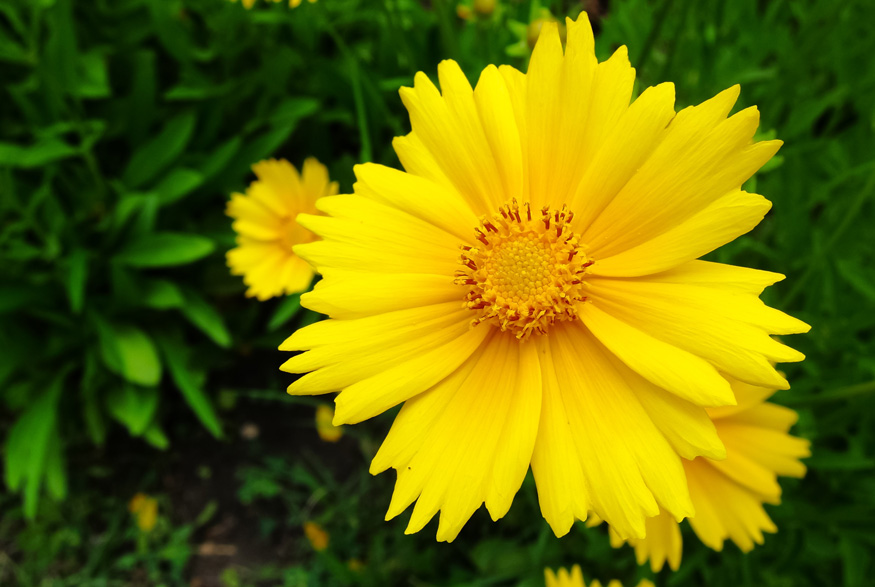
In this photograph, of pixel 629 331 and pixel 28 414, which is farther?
pixel 28 414

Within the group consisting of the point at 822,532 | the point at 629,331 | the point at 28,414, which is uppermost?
the point at 629,331

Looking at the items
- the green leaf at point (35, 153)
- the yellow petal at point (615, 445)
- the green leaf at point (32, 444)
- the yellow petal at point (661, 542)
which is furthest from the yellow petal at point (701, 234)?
the green leaf at point (32, 444)

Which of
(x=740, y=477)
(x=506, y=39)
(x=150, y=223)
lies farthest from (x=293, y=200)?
(x=740, y=477)

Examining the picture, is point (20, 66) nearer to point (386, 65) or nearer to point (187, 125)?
point (187, 125)

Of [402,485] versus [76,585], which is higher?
[402,485]

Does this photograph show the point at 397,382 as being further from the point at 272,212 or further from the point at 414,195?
the point at 272,212

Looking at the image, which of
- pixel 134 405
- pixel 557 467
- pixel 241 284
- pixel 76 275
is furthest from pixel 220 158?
pixel 557 467
